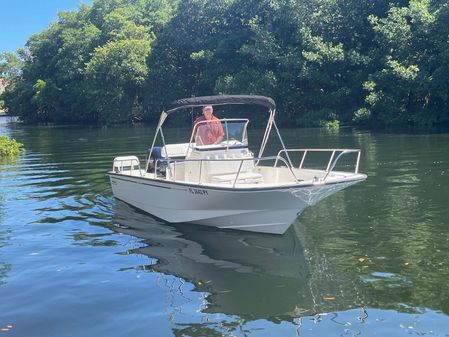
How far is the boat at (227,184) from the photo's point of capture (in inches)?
387

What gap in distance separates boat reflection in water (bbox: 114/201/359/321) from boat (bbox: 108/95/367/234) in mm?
371

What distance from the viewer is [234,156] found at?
11.7 meters

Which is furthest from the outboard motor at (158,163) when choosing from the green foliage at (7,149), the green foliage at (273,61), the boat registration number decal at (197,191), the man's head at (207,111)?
the green foliage at (273,61)

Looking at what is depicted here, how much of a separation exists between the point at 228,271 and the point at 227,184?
2.37 meters

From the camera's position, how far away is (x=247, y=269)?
8.45 metres

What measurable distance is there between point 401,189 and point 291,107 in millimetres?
38109

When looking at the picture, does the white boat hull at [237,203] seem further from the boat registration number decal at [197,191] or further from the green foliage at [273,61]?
the green foliage at [273,61]

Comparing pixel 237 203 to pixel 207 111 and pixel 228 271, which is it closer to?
pixel 228 271

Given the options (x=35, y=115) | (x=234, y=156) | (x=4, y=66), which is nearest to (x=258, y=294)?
(x=234, y=156)

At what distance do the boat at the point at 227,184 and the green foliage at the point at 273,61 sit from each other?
3104 cm

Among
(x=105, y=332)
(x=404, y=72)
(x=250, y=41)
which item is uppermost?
(x=250, y=41)

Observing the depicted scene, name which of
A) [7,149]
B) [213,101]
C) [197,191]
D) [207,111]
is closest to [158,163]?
[207,111]

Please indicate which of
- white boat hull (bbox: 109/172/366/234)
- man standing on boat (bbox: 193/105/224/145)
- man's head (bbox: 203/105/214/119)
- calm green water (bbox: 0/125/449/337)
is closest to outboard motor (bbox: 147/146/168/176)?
white boat hull (bbox: 109/172/366/234)

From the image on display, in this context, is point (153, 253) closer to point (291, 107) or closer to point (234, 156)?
point (234, 156)
